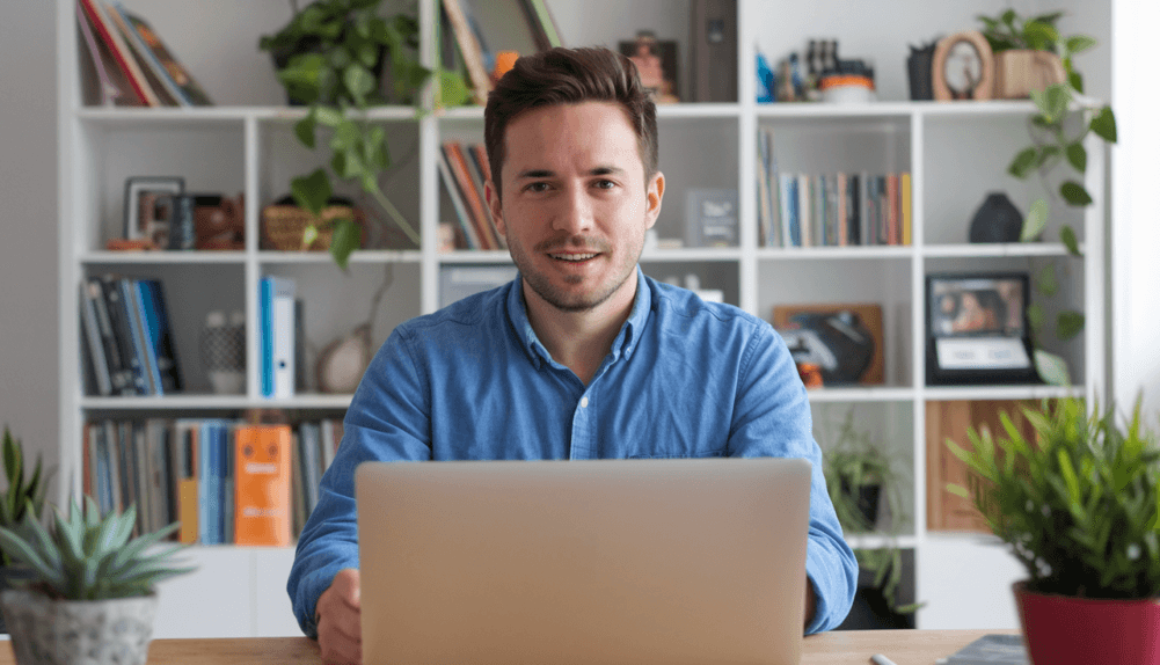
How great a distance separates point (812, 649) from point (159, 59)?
7.78ft

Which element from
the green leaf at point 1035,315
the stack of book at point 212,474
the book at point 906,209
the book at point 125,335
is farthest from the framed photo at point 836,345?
the book at point 125,335

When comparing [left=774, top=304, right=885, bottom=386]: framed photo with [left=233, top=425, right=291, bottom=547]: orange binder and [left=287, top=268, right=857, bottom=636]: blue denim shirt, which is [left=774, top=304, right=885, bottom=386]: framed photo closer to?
[left=287, top=268, right=857, bottom=636]: blue denim shirt

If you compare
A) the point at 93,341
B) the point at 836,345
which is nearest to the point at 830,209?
the point at 836,345

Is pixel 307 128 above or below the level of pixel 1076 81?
below

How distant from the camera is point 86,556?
0.73m

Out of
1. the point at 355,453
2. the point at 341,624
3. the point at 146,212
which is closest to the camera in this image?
the point at 341,624

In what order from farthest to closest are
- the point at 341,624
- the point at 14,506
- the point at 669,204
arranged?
the point at 669,204 < the point at 14,506 < the point at 341,624

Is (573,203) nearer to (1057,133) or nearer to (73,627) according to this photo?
(73,627)

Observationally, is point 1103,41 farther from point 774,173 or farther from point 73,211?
point 73,211

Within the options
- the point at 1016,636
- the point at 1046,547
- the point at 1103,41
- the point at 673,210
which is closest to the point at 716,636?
the point at 1046,547

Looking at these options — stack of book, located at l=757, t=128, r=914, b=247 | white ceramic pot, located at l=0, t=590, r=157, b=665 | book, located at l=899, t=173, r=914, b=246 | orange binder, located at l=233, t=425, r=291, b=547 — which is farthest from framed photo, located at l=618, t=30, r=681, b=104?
white ceramic pot, located at l=0, t=590, r=157, b=665

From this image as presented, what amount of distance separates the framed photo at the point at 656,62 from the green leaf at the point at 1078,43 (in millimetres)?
1061

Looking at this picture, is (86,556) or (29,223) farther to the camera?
(29,223)

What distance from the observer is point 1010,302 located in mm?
2742
